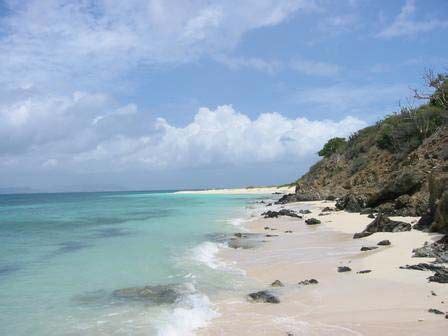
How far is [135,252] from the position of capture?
792 inches

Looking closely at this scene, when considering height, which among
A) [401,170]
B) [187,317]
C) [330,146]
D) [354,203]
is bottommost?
[187,317]

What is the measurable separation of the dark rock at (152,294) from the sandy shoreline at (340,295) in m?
1.52

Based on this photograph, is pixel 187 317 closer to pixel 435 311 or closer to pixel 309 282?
pixel 309 282

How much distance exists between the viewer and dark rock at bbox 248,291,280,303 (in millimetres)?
10695

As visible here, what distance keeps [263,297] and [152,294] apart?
314 cm

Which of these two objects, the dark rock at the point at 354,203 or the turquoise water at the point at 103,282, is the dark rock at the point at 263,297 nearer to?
the turquoise water at the point at 103,282

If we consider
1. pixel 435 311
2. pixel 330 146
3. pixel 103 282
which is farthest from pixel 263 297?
pixel 330 146

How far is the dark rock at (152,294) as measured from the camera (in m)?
11.6

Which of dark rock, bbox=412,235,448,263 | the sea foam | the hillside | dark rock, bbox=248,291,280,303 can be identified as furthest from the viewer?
the hillside

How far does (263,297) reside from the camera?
35.9 ft

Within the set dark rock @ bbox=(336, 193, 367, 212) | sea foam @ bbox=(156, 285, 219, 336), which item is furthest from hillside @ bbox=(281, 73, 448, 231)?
sea foam @ bbox=(156, 285, 219, 336)

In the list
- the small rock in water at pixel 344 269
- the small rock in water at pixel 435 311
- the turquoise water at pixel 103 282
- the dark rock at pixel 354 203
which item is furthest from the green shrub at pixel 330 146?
the small rock in water at pixel 435 311

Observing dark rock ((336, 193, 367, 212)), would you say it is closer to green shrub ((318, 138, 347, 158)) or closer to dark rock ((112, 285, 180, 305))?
dark rock ((112, 285, 180, 305))

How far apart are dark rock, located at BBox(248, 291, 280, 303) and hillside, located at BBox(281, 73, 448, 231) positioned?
8.14m
